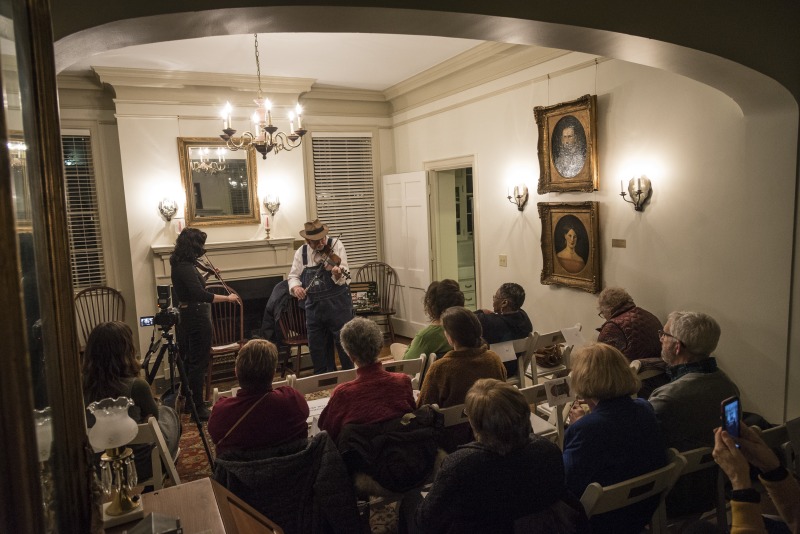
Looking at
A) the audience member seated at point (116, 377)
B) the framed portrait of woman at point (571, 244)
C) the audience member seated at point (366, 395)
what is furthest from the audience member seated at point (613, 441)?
the framed portrait of woman at point (571, 244)

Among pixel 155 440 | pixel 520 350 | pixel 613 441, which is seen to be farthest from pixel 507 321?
pixel 155 440

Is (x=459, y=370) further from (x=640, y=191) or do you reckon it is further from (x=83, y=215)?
(x=83, y=215)

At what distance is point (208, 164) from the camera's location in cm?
551

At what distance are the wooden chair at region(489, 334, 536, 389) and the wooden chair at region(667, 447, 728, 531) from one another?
112 cm

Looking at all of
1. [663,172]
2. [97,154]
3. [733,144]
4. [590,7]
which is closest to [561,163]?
[663,172]

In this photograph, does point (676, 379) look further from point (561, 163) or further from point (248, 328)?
point (248, 328)

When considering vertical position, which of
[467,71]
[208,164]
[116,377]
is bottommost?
[116,377]

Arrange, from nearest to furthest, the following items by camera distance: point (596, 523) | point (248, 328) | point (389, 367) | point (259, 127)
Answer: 1. point (596, 523)
2. point (389, 367)
3. point (259, 127)
4. point (248, 328)

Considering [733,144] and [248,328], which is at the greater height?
[733,144]

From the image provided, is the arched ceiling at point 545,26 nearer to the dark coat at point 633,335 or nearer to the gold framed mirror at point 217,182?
the dark coat at point 633,335

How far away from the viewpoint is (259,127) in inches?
162

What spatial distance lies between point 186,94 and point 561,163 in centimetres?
372

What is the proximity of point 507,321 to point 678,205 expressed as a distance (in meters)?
1.38

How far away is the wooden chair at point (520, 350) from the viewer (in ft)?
10.0
